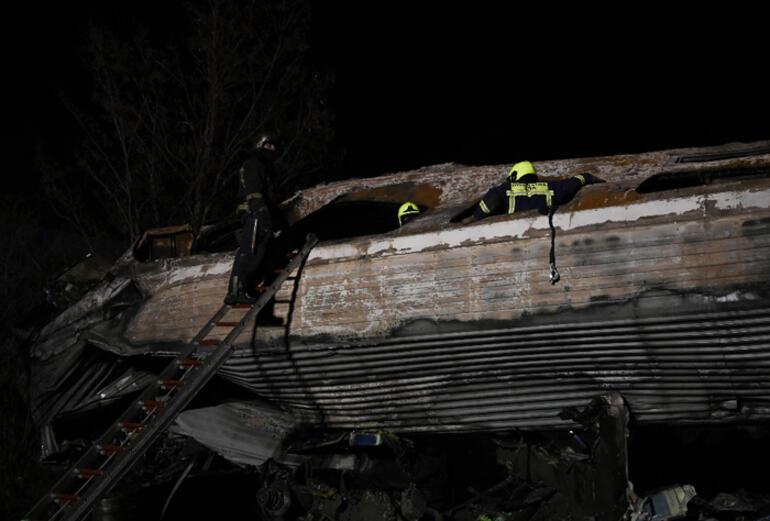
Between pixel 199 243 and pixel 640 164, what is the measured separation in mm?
3297

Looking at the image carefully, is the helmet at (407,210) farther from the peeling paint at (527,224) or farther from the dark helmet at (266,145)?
the dark helmet at (266,145)

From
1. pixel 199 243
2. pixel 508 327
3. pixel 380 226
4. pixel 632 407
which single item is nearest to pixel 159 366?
pixel 199 243

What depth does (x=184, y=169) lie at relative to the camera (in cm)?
1241

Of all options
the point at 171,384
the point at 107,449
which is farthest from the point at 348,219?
the point at 107,449

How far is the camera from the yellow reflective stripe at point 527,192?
13.5 feet

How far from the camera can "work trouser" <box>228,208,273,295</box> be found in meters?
4.54

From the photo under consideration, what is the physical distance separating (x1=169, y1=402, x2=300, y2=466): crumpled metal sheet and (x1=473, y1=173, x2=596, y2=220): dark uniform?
2.14 meters

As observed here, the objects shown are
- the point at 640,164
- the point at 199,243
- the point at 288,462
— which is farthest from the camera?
the point at 199,243

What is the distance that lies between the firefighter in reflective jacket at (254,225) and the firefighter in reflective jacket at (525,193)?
132cm

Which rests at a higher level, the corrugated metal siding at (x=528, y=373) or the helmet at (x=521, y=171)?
the helmet at (x=521, y=171)

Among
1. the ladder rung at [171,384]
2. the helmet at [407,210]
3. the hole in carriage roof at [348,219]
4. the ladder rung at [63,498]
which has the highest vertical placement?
the helmet at [407,210]

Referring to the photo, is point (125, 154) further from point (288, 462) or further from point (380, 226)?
point (288, 462)

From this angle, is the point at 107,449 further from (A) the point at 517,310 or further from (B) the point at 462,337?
(A) the point at 517,310

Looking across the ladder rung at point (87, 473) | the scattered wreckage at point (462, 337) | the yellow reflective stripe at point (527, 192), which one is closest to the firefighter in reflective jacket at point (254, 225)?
the scattered wreckage at point (462, 337)
